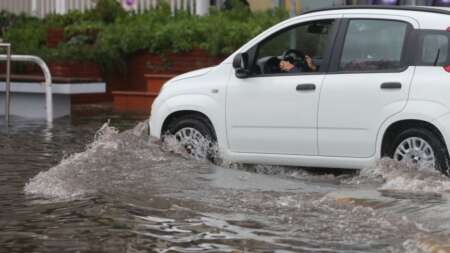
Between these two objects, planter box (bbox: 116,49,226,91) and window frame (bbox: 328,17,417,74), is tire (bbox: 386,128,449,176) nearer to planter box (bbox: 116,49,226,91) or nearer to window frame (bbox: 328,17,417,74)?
window frame (bbox: 328,17,417,74)

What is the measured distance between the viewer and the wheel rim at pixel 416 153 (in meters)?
9.71

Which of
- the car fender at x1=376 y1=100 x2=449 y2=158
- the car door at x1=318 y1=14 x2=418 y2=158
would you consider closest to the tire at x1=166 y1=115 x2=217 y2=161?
the car door at x1=318 y1=14 x2=418 y2=158

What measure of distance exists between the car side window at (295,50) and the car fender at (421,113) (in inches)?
42.1

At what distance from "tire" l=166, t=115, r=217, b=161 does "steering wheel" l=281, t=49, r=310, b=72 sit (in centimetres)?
108

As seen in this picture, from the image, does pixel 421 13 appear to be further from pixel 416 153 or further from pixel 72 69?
pixel 72 69

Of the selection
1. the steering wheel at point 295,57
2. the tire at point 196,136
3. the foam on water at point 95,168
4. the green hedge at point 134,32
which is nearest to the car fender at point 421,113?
the steering wheel at point 295,57

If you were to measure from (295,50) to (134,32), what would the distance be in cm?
868

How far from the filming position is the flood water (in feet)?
25.0

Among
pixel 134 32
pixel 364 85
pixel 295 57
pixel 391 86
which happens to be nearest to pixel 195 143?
pixel 295 57

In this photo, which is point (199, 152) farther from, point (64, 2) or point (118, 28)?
point (64, 2)

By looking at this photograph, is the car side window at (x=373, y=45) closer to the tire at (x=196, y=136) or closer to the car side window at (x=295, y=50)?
the car side window at (x=295, y=50)

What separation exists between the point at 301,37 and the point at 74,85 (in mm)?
6995

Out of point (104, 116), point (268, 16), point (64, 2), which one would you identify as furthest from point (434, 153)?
point (64, 2)

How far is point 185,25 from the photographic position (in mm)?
19016
